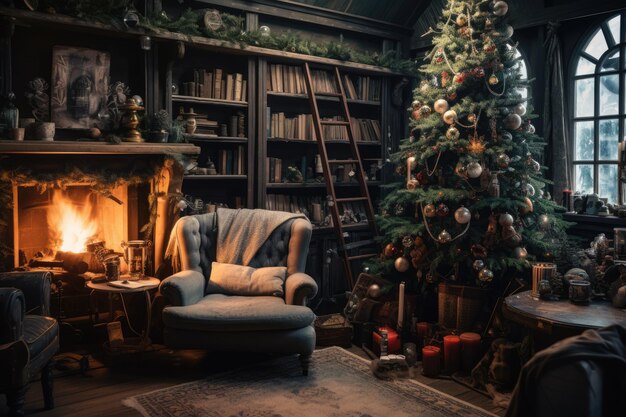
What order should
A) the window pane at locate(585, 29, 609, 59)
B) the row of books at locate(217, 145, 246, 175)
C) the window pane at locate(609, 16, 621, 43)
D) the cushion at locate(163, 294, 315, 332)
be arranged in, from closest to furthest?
the cushion at locate(163, 294, 315, 332) → the window pane at locate(609, 16, 621, 43) → the window pane at locate(585, 29, 609, 59) → the row of books at locate(217, 145, 246, 175)

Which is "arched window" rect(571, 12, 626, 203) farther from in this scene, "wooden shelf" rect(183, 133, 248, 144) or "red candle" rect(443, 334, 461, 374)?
"wooden shelf" rect(183, 133, 248, 144)

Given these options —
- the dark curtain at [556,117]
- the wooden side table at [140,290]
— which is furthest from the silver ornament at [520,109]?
the wooden side table at [140,290]

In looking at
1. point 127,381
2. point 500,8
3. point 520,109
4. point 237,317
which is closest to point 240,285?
point 237,317

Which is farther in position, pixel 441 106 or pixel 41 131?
pixel 441 106

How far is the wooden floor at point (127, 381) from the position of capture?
349 cm

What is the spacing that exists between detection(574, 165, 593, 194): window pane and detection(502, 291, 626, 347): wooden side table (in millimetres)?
2105

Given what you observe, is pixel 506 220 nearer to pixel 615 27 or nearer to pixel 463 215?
pixel 463 215

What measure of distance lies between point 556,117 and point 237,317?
3.26m

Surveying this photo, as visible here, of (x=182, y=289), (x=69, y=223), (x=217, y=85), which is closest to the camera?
(x=182, y=289)

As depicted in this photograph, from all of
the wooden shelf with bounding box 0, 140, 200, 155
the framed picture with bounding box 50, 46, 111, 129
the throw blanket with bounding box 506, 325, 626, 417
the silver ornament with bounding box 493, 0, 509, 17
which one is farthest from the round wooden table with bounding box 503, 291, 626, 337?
the framed picture with bounding box 50, 46, 111, 129

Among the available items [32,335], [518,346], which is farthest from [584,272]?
[32,335]

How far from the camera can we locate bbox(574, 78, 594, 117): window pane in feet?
17.3

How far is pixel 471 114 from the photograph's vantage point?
4.57 metres

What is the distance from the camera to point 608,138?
5.15 metres
